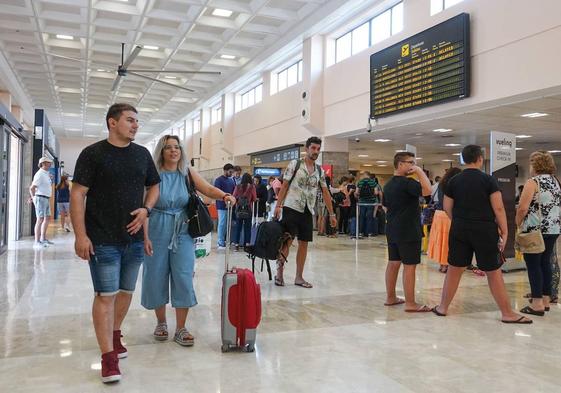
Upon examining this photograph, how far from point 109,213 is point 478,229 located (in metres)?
2.90

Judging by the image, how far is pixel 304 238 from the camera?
17.1 ft

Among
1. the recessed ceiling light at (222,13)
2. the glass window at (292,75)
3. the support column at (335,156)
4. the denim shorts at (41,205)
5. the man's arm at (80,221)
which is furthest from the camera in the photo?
the glass window at (292,75)

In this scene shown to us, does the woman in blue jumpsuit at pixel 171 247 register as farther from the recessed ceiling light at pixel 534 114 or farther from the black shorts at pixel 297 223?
the recessed ceiling light at pixel 534 114

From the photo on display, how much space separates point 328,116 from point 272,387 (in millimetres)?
11023

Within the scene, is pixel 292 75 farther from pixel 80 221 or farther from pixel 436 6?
pixel 80 221

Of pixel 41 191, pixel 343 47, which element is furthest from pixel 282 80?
pixel 41 191

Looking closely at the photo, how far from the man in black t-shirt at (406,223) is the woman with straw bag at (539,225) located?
919mm

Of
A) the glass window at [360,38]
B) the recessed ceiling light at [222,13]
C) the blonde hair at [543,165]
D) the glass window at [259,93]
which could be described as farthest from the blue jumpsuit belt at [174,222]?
the glass window at [259,93]

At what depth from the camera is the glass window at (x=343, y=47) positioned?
40.2ft

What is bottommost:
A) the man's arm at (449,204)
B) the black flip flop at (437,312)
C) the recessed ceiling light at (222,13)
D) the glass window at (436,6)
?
the black flip flop at (437,312)

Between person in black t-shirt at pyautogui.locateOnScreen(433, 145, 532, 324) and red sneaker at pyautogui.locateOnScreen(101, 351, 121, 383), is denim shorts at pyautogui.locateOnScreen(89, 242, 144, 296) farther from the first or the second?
person in black t-shirt at pyautogui.locateOnScreen(433, 145, 532, 324)

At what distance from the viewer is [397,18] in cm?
1024

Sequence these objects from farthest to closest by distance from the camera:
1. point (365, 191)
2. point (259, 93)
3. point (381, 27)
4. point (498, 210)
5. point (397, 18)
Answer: point (259, 93), point (365, 191), point (381, 27), point (397, 18), point (498, 210)

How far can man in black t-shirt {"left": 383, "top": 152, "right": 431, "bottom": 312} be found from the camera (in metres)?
4.19
